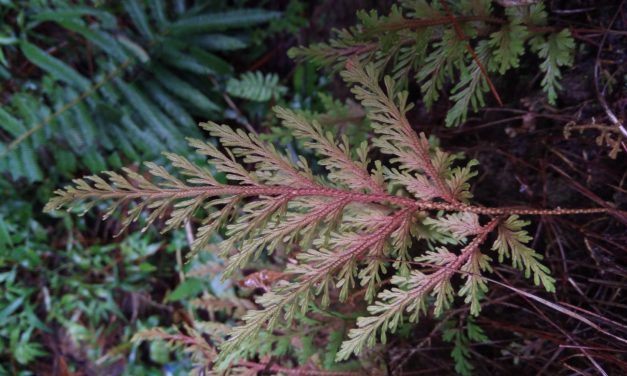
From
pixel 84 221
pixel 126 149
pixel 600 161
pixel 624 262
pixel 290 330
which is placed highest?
pixel 126 149

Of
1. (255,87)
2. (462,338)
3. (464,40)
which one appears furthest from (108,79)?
(462,338)

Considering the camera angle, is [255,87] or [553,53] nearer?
[553,53]

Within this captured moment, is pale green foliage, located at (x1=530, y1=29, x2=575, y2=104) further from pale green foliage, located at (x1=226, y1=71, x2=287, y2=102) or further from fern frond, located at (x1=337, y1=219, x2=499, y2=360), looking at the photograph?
pale green foliage, located at (x1=226, y1=71, x2=287, y2=102)

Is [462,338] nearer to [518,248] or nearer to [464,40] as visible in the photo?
[518,248]

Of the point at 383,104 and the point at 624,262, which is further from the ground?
the point at 383,104

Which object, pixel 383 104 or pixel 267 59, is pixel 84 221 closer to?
pixel 267 59

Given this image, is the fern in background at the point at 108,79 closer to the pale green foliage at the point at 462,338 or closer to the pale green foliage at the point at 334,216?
the pale green foliage at the point at 334,216

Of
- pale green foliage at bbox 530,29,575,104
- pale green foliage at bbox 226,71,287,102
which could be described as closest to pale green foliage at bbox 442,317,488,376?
pale green foliage at bbox 530,29,575,104

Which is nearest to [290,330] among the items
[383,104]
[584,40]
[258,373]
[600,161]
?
[258,373]
